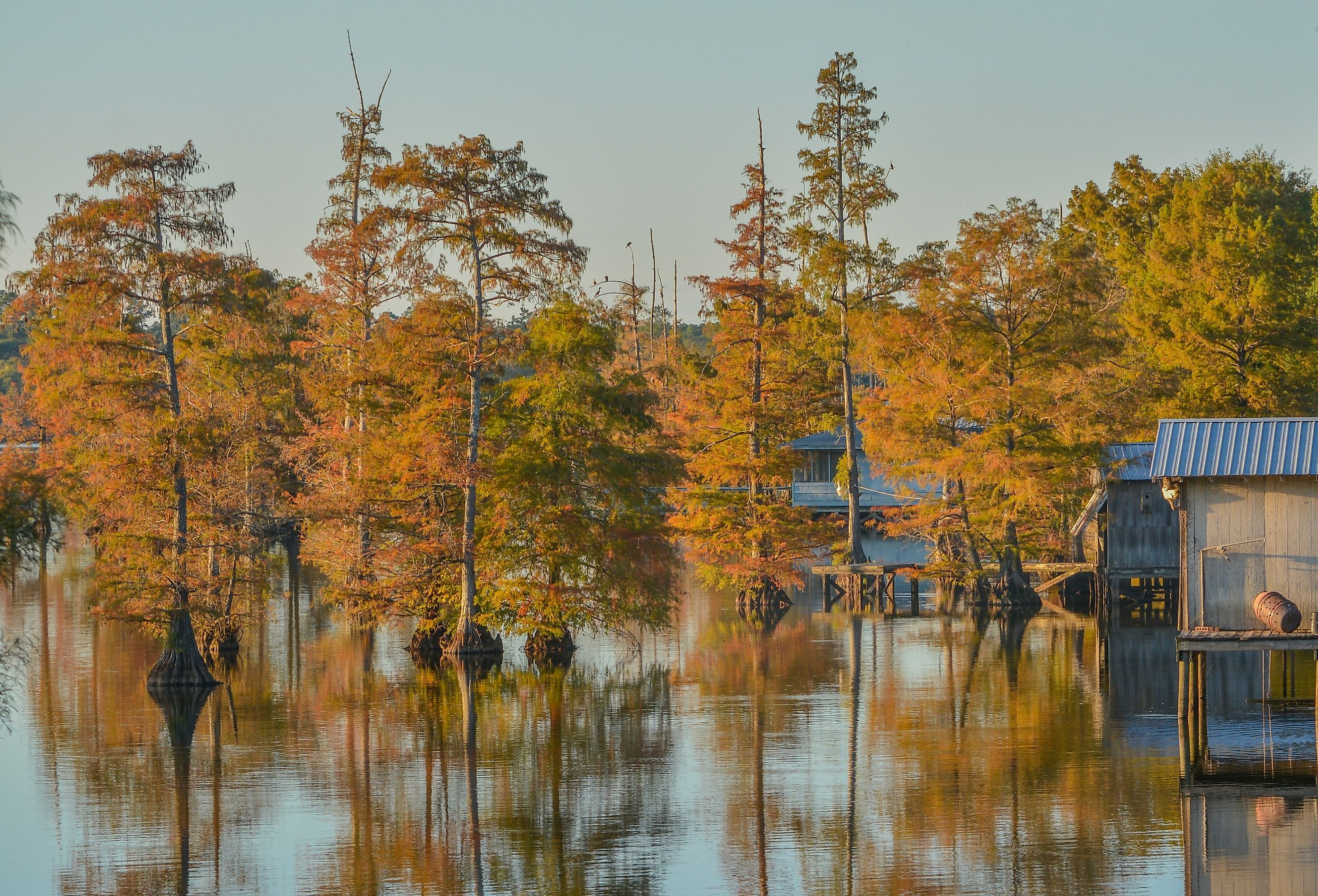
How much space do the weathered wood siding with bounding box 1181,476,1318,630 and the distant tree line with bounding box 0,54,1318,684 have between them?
13322 millimetres

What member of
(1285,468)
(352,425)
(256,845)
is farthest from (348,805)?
(352,425)

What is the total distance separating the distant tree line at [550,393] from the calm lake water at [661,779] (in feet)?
9.27

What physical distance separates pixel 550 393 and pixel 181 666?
9.31 m

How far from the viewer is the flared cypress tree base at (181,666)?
28.5m

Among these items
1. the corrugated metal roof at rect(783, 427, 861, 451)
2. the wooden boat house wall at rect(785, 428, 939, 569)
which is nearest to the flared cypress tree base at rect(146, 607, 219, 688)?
the wooden boat house wall at rect(785, 428, 939, 569)

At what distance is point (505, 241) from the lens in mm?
31875

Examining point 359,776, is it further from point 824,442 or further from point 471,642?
point 824,442

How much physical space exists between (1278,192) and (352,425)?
120 feet

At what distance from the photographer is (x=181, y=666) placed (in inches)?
1134

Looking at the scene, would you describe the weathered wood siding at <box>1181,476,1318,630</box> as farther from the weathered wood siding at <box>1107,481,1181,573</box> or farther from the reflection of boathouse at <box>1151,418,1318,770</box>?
the weathered wood siding at <box>1107,481,1181,573</box>

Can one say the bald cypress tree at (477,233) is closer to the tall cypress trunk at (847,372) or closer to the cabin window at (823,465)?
the tall cypress trunk at (847,372)

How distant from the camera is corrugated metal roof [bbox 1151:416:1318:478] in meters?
21.0

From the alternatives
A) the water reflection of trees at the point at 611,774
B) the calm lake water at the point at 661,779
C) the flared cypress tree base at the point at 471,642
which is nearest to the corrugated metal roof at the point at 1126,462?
the calm lake water at the point at 661,779

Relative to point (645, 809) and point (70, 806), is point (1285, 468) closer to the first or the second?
point (645, 809)
